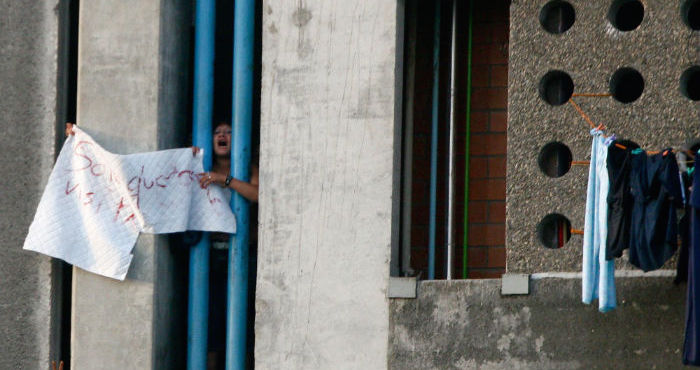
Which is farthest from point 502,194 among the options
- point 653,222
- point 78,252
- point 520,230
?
point 78,252

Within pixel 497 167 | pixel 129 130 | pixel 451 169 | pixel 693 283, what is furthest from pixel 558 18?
pixel 129 130

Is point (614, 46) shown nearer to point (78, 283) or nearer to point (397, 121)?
point (397, 121)

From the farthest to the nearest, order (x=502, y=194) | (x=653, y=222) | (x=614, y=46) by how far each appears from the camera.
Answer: (x=502, y=194) < (x=614, y=46) < (x=653, y=222)

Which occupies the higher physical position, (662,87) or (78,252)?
(662,87)

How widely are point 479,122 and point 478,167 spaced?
0.33 m

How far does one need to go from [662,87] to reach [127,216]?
3.99 m

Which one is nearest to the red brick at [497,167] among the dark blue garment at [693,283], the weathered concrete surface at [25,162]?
the dark blue garment at [693,283]

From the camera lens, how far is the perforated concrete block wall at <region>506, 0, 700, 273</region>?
12375 mm

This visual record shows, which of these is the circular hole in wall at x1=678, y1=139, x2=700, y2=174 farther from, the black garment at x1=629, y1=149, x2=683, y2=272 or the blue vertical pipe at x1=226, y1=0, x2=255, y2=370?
the blue vertical pipe at x1=226, y1=0, x2=255, y2=370

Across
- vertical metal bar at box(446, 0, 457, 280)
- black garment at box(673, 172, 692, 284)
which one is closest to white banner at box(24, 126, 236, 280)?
vertical metal bar at box(446, 0, 457, 280)

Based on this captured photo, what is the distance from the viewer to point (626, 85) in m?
12.8

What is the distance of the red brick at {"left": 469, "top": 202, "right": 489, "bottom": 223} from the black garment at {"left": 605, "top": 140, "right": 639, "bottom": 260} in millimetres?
1647

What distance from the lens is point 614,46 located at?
1257 centimetres

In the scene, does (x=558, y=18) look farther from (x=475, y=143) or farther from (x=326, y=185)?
(x=326, y=185)
